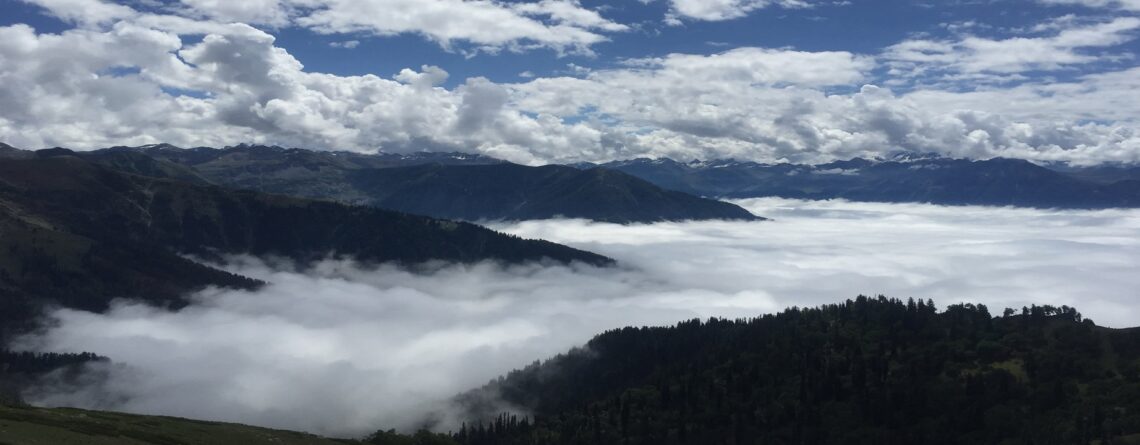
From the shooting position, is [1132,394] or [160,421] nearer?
[160,421]

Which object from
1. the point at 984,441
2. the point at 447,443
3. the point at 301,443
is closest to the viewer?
the point at 301,443

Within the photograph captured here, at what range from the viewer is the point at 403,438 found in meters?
182

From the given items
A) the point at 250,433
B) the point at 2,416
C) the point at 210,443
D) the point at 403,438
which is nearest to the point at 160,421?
the point at 250,433

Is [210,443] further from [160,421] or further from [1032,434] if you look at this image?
[1032,434]

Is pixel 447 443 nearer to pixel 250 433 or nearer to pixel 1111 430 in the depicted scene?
pixel 250 433

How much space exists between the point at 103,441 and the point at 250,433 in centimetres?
4548

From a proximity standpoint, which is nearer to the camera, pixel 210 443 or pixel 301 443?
pixel 210 443

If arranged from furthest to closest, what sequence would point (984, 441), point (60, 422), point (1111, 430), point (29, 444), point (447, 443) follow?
point (984, 441), point (447, 443), point (1111, 430), point (60, 422), point (29, 444)

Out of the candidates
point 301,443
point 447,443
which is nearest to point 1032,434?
point 447,443

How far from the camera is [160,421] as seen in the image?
145 metres

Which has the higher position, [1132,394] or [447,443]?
[1132,394]

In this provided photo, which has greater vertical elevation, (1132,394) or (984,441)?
(1132,394)

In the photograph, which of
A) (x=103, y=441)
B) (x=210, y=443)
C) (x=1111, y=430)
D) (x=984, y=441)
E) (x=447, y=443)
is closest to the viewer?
(x=103, y=441)

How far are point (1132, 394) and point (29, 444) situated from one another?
24339cm
